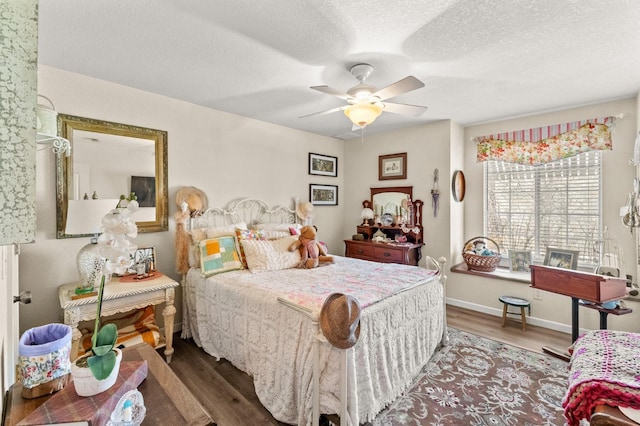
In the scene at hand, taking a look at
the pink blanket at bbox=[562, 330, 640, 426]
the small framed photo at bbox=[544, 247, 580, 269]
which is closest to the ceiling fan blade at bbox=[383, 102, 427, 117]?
the pink blanket at bbox=[562, 330, 640, 426]

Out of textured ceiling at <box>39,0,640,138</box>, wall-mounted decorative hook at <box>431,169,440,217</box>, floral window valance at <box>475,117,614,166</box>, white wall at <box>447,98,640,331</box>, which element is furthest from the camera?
wall-mounted decorative hook at <box>431,169,440,217</box>

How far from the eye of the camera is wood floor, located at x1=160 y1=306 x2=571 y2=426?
6.27 ft

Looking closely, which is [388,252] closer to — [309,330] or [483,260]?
[483,260]

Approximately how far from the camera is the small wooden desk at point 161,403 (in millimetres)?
842

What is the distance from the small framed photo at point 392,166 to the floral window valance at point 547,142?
1032mm

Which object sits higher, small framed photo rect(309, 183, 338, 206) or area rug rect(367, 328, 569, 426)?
small framed photo rect(309, 183, 338, 206)

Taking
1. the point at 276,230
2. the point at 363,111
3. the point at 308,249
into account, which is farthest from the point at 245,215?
the point at 363,111

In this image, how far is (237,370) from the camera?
2389 mm

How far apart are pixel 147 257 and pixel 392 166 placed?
11.3ft

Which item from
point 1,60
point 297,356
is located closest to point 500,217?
point 297,356

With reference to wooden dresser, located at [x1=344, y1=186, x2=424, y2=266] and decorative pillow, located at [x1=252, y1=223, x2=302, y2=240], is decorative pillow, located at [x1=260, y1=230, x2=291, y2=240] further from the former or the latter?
wooden dresser, located at [x1=344, y1=186, x2=424, y2=266]

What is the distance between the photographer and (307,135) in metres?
4.43

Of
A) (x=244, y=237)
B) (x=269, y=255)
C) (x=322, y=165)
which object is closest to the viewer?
(x=269, y=255)

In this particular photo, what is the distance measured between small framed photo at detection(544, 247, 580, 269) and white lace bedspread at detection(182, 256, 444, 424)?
5.65ft
